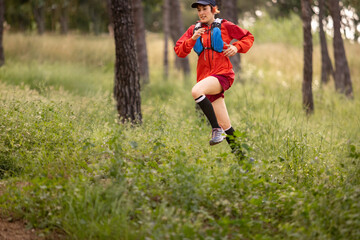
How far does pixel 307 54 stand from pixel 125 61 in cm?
486

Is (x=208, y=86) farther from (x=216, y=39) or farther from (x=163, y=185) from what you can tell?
(x=163, y=185)

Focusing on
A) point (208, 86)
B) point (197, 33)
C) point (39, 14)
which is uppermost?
point (39, 14)

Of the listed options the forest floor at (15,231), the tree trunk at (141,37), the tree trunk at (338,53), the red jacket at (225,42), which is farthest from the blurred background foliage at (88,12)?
the forest floor at (15,231)

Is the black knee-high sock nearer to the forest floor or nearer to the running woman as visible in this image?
the running woman

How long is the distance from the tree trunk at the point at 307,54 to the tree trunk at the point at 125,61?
4.32 metres

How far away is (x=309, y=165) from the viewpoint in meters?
5.21

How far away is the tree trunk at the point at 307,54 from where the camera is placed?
394 inches

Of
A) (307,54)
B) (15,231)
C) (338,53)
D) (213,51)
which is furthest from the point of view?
(338,53)

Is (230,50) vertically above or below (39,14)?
below

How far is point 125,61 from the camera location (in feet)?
25.8

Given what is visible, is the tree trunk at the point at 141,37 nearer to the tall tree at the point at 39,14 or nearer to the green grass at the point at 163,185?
the green grass at the point at 163,185

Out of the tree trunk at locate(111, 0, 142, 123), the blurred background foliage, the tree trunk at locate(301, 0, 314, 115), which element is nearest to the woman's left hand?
the tree trunk at locate(111, 0, 142, 123)

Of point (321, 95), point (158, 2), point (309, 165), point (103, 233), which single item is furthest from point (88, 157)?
point (158, 2)

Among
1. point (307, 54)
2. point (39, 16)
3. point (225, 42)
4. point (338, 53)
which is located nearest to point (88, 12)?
point (39, 16)
